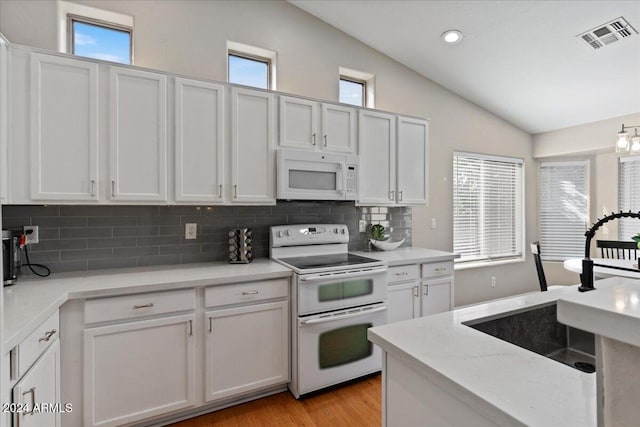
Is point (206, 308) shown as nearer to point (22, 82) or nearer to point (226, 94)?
point (226, 94)

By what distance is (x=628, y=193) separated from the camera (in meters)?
4.15

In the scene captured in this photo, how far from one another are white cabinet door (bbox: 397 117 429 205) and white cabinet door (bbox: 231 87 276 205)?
4.37 feet

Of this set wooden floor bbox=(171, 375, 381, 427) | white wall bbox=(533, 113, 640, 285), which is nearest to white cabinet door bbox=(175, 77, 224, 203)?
wooden floor bbox=(171, 375, 381, 427)

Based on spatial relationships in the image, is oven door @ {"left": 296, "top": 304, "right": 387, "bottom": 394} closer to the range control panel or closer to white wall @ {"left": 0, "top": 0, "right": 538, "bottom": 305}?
the range control panel

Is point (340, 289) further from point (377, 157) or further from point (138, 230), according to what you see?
point (138, 230)

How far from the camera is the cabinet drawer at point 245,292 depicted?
2092 millimetres

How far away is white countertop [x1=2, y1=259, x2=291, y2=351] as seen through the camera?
141 centimetres

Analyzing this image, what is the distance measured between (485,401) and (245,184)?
2105mm

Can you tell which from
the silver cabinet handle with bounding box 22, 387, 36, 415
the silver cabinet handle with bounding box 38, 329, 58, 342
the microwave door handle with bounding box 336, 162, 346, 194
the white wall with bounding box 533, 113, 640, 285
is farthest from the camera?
the white wall with bounding box 533, 113, 640, 285

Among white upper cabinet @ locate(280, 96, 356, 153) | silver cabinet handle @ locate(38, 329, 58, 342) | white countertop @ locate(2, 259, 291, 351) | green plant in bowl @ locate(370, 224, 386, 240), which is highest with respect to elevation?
white upper cabinet @ locate(280, 96, 356, 153)

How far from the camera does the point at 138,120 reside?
2143mm

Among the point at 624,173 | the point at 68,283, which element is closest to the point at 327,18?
the point at 68,283

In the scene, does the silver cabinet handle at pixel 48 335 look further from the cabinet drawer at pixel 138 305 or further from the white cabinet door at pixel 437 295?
the white cabinet door at pixel 437 295

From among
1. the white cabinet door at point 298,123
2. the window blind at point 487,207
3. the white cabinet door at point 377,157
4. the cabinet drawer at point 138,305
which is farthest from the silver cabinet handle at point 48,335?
the window blind at point 487,207
